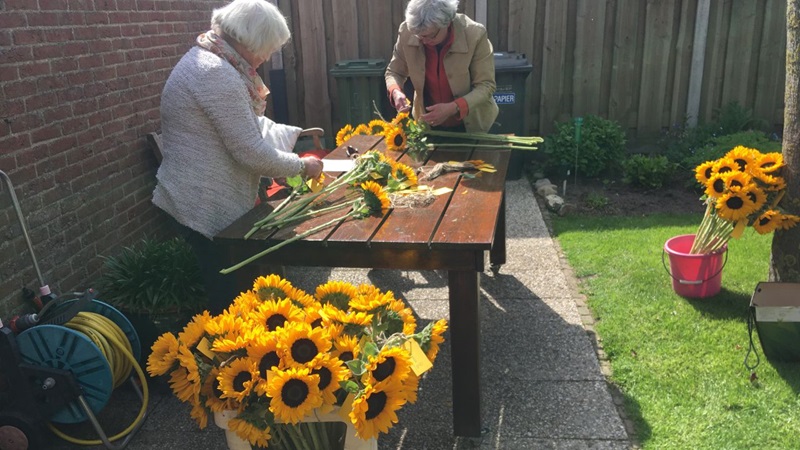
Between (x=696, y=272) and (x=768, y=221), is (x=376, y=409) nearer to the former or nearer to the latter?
(x=768, y=221)

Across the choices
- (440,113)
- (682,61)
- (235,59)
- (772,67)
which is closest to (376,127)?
(440,113)

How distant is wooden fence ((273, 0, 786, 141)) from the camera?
6945mm

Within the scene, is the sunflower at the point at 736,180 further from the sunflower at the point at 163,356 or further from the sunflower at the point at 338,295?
the sunflower at the point at 163,356

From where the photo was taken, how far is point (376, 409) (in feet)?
6.68

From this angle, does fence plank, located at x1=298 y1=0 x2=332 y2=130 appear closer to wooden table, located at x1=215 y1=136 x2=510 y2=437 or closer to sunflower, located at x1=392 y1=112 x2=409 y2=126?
sunflower, located at x1=392 y1=112 x2=409 y2=126

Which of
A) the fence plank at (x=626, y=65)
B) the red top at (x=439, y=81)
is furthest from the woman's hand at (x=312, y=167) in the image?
the fence plank at (x=626, y=65)

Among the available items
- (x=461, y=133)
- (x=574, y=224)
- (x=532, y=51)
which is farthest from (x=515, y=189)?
(x=461, y=133)

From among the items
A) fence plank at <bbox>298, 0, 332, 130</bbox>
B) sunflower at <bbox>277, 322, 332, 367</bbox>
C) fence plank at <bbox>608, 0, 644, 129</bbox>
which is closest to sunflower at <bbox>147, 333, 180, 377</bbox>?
sunflower at <bbox>277, 322, 332, 367</bbox>

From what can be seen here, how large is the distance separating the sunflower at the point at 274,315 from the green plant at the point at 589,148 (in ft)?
15.6

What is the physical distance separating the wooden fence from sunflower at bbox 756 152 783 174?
3.60 metres

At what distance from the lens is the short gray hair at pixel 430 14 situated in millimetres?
3881

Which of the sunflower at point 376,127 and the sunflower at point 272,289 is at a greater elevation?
the sunflower at point 376,127

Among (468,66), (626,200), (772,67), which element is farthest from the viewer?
(772,67)

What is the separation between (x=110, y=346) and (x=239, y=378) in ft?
4.37
